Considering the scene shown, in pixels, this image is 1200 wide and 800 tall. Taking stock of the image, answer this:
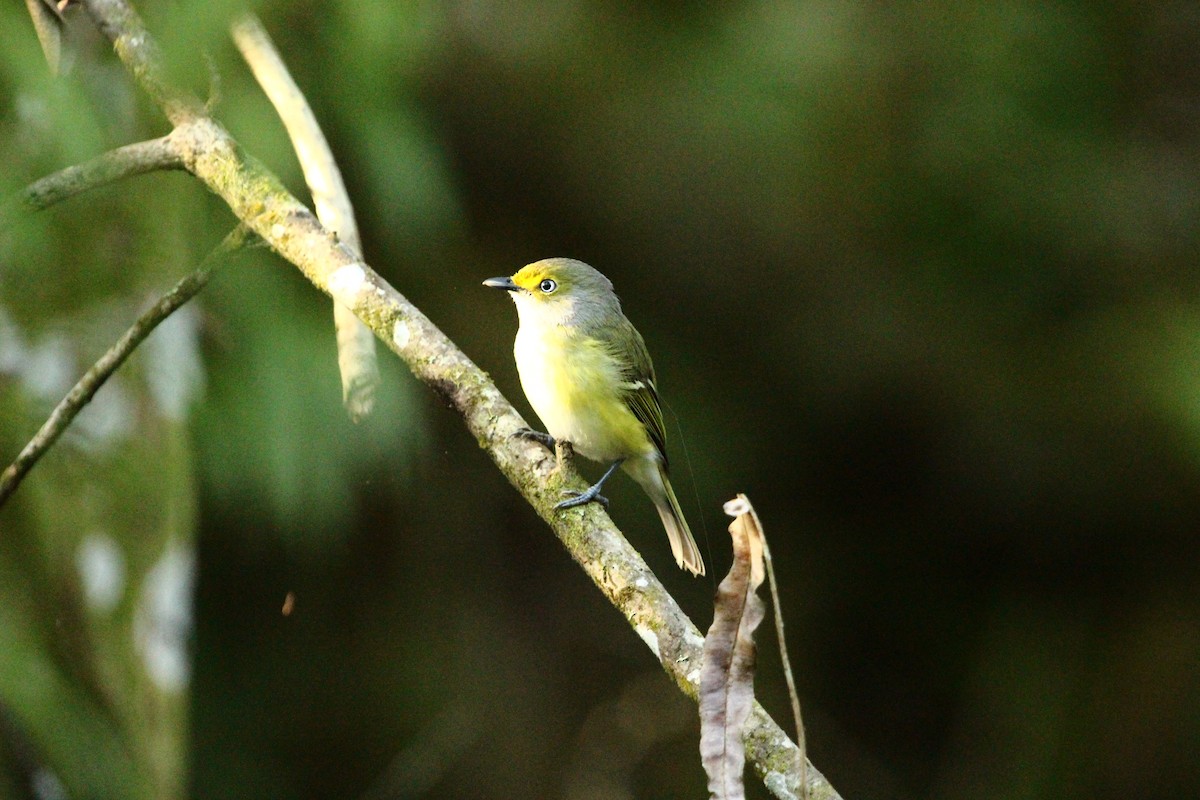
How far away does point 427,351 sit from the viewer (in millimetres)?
2277

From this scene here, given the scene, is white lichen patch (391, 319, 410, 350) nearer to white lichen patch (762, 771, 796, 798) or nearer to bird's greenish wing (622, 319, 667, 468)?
bird's greenish wing (622, 319, 667, 468)

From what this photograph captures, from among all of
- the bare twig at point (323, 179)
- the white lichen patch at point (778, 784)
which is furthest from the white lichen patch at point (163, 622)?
the white lichen patch at point (778, 784)

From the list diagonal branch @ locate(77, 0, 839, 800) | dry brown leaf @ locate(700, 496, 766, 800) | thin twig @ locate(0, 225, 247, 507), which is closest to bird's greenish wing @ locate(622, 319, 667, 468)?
diagonal branch @ locate(77, 0, 839, 800)

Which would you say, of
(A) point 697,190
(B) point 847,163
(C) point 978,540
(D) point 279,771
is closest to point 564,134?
(A) point 697,190

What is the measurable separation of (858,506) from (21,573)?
3.43 m

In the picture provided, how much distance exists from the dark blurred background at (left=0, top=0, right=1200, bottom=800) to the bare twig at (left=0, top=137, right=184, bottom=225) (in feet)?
5.76

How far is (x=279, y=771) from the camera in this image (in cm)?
462

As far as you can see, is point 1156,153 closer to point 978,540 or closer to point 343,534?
point 978,540

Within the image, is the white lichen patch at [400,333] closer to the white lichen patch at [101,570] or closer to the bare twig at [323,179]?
the bare twig at [323,179]

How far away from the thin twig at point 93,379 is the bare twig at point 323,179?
34cm

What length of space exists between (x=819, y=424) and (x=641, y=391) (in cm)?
198

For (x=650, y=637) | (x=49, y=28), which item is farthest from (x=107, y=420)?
(x=650, y=637)

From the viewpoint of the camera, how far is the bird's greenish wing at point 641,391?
3.17 metres

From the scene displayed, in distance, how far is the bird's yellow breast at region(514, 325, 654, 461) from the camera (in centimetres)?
301
